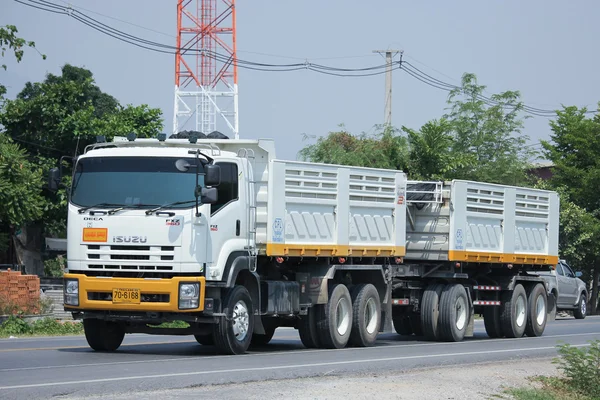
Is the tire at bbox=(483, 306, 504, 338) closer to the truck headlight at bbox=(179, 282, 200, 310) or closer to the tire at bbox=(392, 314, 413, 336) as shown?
the tire at bbox=(392, 314, 413, 336)

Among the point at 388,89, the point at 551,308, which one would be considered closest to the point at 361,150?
the point at 388,89

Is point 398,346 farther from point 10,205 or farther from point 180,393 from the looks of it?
point 10,205

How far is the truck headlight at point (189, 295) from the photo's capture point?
609 inches

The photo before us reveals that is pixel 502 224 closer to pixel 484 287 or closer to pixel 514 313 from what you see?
pixel 484 287

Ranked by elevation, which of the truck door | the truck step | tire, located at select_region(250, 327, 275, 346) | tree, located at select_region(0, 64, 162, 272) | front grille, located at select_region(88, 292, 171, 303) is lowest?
tire, located at select_region(250, 327, 275, 346)

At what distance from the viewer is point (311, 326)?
19.0 m

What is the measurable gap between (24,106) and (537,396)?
31.2 metres

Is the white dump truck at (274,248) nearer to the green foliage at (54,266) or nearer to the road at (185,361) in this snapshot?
the road at (185,361)

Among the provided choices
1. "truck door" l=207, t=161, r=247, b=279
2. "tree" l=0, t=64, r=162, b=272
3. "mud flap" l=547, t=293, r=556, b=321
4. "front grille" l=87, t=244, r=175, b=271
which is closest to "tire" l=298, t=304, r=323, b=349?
"truck door" l=207, t=161, r=247, b=279

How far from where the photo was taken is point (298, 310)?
18422mm

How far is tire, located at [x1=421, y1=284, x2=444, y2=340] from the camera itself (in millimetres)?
21766

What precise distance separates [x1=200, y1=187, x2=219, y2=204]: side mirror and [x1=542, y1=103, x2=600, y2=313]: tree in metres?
32.4

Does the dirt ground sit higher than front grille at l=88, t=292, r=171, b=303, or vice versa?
front grille at l=88, t=292, r=171, b=303

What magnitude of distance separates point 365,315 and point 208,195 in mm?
5408
